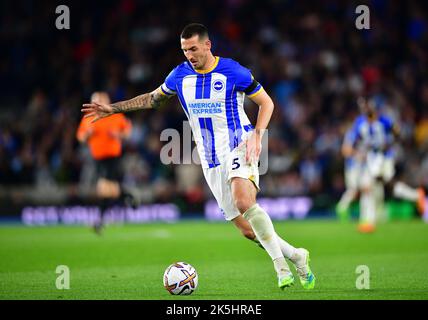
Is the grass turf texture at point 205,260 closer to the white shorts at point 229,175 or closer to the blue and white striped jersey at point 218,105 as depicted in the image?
the white shorts at point 229,175

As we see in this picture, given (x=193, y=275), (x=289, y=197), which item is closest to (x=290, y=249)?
(x=193, y=275)

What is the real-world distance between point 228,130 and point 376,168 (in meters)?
8.75

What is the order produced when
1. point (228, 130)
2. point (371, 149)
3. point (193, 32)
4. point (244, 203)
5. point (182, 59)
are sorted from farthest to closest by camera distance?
point (182, 59)
point (371, 149)
point (228, 130)
point (193, 32)
point (244, 203)

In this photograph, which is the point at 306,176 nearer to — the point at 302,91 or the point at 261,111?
the point at 302,91

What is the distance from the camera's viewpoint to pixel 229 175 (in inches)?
302

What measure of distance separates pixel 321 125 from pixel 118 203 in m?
5.52

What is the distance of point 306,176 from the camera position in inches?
795

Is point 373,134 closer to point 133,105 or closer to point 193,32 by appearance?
point 133,105

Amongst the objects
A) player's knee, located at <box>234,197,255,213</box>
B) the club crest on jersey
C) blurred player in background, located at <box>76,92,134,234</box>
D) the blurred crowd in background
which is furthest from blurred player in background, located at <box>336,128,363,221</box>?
player's knee, located at <box>234,197,255,213</box>

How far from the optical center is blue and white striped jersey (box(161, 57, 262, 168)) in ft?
25.5

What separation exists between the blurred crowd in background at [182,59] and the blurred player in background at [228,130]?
38.0 ft

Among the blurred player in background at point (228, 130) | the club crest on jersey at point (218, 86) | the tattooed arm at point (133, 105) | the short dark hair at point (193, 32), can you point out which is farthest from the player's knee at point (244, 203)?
the short dark hair at point (193, 32)

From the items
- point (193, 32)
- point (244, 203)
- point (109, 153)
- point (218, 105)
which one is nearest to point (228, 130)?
point (218, 105)

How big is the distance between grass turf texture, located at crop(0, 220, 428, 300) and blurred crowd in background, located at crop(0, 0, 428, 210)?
2276 mm
